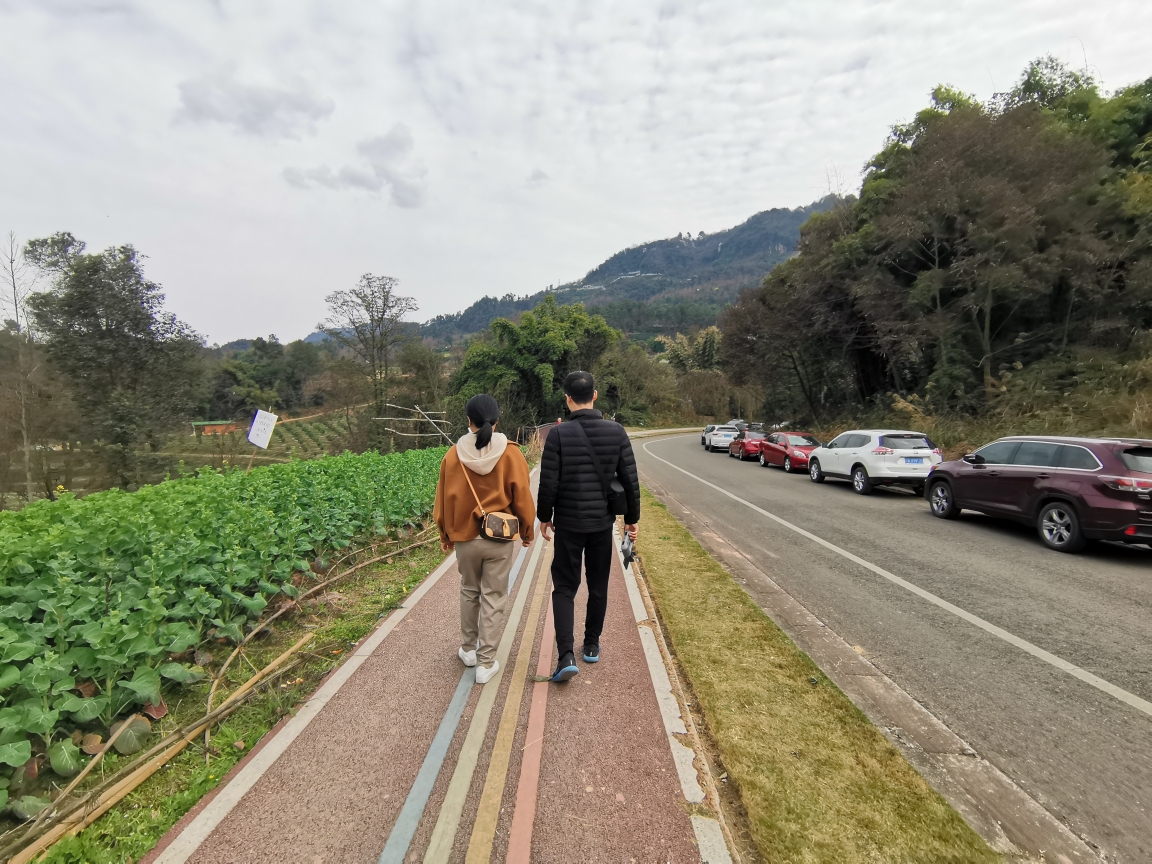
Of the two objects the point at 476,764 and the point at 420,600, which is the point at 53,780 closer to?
the point at 476,764

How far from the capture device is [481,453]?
3.53 metres

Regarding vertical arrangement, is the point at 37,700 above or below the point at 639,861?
above

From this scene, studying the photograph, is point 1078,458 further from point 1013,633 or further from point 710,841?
point 710,841

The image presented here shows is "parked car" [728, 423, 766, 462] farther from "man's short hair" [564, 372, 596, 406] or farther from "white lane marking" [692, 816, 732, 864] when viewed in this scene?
"white lane marking" [692, 816, 732, 864]

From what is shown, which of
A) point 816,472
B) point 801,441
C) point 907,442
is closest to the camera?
point 907,442

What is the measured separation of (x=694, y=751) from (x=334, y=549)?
5104 mm

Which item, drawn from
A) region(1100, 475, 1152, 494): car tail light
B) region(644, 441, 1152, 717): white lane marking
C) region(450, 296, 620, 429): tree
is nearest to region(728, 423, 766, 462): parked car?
region(644, 441, 1152, 717): white lane marking

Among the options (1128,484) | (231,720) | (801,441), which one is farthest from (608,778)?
(801,441)

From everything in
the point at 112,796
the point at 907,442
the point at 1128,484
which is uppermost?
the point at 907,442

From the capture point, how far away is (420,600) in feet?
17.9

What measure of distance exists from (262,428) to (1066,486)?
11.5m

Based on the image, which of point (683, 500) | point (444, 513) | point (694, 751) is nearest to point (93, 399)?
point (683, 500)

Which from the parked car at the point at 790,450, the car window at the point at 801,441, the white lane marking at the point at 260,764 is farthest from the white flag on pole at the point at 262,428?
the car window at the point at 801,441

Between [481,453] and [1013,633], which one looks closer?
[481,453]
